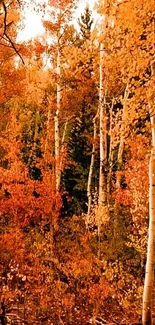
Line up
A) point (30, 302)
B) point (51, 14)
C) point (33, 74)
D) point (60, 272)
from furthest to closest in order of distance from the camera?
1. point (33, 74)
2. point (51, 14)
3. point (60, 272)
4. point (30, 302)

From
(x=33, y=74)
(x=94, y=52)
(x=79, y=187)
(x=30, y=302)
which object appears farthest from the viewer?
(x=33, y=74)

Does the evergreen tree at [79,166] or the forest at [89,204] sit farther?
the evergreen tree at [79,166]

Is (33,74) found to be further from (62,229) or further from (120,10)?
(120,10)

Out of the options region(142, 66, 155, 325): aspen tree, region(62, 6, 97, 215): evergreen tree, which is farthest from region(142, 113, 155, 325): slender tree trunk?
region(62, 6, 97, 215): evergreen tree

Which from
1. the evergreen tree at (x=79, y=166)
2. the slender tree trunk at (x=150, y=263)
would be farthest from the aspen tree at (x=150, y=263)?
the evergreen tree at (x=79, y=166)

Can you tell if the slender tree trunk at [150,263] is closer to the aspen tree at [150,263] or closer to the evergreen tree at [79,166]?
the aspen tree at [150,263]

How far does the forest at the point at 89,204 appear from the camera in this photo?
555cm

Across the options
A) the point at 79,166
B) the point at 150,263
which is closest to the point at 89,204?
the point at 79,166

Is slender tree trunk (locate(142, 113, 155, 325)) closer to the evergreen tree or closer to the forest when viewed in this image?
the forest

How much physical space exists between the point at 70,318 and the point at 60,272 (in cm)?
275

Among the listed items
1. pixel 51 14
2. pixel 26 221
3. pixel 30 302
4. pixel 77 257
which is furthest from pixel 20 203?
pixel 51 14

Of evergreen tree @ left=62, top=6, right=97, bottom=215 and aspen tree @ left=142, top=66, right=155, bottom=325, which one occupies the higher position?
evergreen tree @ left=62, top=6, right=97, bottom=215

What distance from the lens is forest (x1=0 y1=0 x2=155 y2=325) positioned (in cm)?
555

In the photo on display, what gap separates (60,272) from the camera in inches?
447
